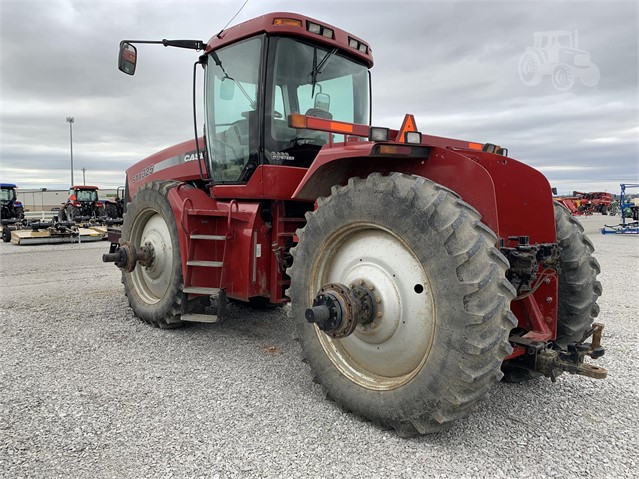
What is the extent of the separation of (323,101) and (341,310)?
8.06ft

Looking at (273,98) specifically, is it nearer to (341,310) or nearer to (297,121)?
(297,121)

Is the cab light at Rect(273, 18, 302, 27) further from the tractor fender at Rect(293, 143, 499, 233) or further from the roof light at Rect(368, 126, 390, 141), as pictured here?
the roof light at Rect(368, 126, 390, 141)

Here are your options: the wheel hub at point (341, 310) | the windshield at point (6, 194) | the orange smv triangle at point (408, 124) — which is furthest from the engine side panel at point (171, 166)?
the windshield at point (6, 194)

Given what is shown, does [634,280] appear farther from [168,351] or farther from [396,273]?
[168,351]

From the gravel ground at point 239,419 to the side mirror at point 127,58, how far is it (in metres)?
2.68

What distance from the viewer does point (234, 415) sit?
2.98 meters

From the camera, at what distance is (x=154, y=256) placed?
515 cm

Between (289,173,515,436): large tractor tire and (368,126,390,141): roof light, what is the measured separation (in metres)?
0.24

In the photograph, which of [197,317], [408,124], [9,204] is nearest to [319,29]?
[408,124]

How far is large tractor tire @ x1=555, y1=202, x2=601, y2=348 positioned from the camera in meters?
3.30

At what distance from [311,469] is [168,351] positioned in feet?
7.66

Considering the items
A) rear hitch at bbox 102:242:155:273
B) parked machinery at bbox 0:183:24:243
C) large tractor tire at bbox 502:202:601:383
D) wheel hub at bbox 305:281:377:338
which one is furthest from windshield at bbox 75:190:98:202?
large tractor tire at bbox 502:202:601:383

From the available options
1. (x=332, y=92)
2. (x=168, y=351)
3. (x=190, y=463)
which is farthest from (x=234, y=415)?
(x=332, y=92)

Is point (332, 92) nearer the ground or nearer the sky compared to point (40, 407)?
nearer the sky
